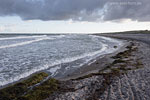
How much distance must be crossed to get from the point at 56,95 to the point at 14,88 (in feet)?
8.03

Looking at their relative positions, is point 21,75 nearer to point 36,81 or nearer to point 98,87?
point 36,81

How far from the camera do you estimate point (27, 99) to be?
6.01 metres

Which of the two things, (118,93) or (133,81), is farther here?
(133,81)

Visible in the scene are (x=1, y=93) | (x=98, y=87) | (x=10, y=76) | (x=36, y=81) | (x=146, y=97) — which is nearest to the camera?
(x=146, y=97)

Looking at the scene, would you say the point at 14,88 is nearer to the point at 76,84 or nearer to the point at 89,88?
the point at 76,84

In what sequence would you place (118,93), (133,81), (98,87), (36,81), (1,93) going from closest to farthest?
(118,93), (1,93), (98,87), (133,81), (36,81)

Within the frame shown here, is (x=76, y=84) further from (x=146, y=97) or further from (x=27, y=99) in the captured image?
(x=146, y=97)

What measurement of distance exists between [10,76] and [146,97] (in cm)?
865

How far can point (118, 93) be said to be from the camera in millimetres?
6227

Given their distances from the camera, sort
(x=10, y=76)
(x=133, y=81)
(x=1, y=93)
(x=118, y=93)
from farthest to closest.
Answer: (x=10, y=76) → (x=133, y=81) → (x=1, y=93) → (x=118, y=93)

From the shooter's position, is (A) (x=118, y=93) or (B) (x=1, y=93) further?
(B) (x=1, y=93)

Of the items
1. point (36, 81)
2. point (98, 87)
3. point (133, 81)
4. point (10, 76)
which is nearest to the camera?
point (98, 87)

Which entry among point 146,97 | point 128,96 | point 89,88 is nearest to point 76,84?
point 89,88

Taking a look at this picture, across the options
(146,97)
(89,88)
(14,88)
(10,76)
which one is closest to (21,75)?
(10,76)
